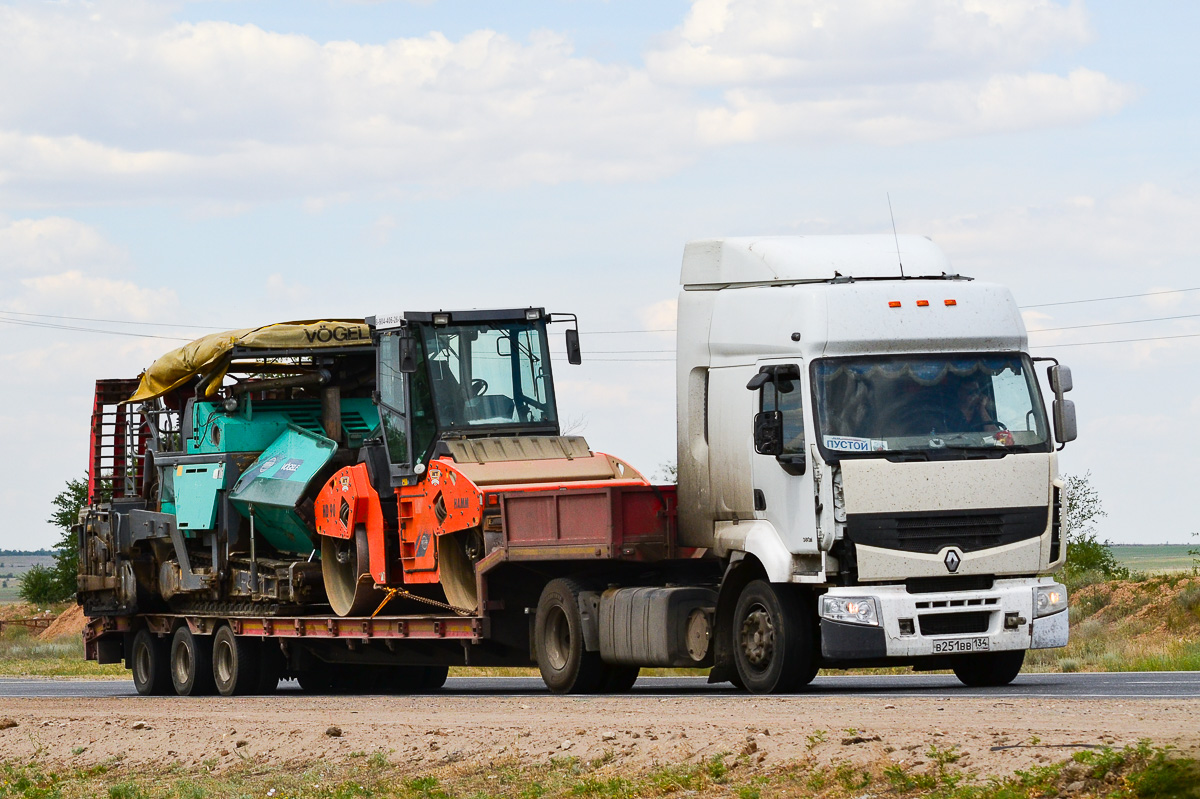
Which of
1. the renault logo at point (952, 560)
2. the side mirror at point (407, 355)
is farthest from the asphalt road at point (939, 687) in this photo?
the side mirror at point (407, 355)

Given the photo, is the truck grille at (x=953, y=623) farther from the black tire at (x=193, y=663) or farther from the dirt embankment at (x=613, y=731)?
the black tire at (x=193, y=663)

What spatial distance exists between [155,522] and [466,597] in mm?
6832

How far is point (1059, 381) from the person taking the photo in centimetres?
1584

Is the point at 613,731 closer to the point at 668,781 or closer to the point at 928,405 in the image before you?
the point at 668,781

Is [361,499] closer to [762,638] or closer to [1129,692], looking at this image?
[762,638]

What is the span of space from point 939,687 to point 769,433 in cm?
366

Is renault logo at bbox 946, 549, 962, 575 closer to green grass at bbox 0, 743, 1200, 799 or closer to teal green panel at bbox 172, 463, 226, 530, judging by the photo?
green grass at bbox 0, 743, 1200, 799

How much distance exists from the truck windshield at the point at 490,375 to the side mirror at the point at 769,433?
16.9 feet

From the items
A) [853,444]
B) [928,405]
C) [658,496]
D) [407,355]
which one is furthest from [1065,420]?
[407,355]

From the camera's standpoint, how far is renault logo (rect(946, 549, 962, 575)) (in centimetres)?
1530

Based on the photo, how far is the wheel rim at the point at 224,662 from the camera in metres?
23.4

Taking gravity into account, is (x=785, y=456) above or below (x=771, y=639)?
above

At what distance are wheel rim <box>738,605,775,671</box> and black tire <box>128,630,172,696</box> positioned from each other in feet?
38.2

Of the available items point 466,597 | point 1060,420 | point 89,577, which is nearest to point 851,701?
point 1060,420
